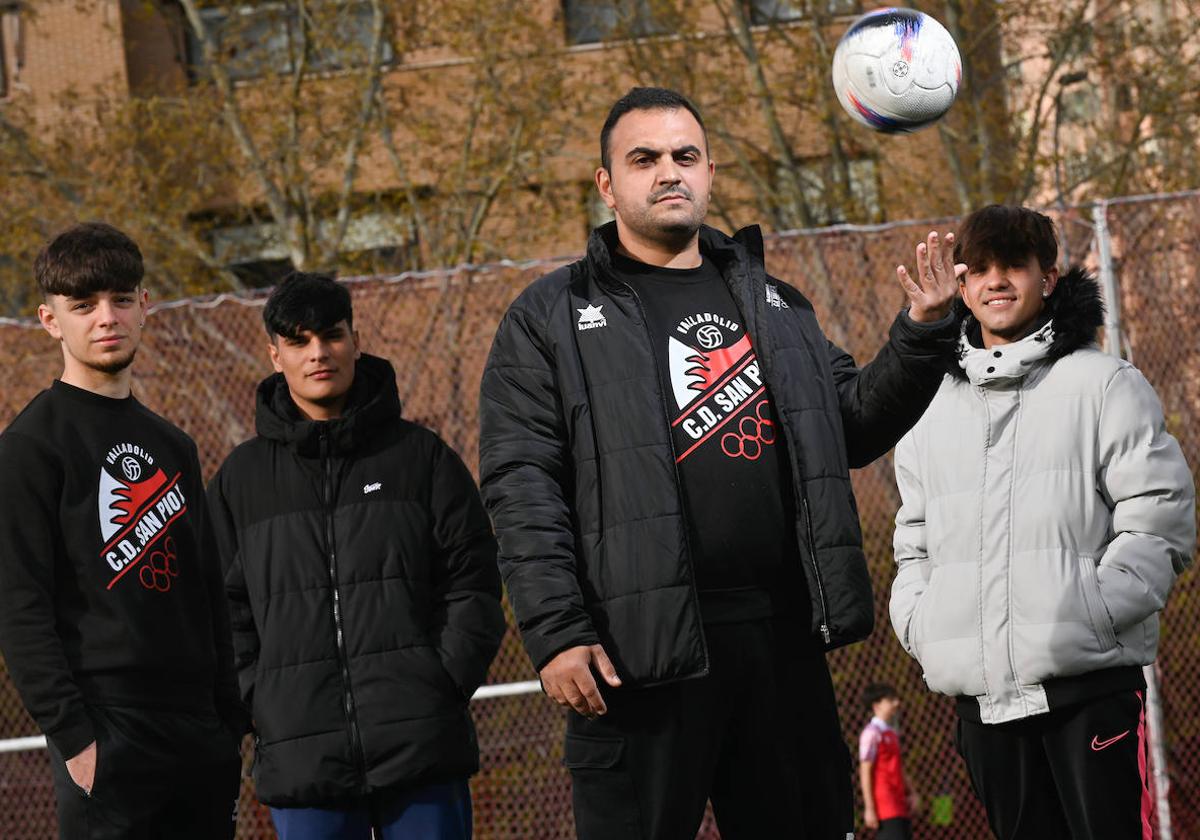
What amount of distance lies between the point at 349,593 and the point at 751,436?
1.48 m

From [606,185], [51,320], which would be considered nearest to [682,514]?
[606,185]

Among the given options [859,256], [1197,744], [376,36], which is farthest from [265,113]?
[1197,744]

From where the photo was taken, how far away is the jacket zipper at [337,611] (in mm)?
4648

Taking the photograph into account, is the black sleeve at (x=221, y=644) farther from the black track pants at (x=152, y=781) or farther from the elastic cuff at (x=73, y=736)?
the elastic cuff at (x=73, y=736)

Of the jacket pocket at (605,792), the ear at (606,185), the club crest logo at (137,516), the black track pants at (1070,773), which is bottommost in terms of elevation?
the black track pants at (1070,773)

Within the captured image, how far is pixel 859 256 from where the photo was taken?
7.84m

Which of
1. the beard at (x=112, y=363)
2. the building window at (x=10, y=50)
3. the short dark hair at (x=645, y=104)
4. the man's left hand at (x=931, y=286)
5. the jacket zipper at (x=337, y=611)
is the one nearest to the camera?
the man's left hand at (x=931, y=286)

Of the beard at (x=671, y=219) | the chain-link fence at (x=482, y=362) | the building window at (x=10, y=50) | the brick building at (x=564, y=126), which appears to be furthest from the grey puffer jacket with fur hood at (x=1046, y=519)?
the building window at (x=10, y=50)

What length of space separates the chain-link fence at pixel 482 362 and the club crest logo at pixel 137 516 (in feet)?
11.1

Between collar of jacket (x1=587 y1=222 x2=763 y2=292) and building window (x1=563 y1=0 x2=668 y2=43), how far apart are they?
9.47m

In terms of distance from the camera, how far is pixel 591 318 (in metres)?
3.94

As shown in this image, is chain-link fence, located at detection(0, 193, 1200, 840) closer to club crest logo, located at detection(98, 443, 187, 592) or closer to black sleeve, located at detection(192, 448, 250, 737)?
black sleeve, located at detection(192, 448, 250, 737)

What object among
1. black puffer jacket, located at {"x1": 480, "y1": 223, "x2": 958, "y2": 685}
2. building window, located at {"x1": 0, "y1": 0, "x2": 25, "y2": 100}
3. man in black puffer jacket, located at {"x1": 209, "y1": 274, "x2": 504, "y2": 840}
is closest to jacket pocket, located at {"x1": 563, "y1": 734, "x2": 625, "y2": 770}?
black puffer jacket, located at {"x1": 480, "y1": 223, "x2": 958, "y2": 685}

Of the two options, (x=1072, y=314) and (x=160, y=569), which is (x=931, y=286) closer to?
(x=1072, y=314)
